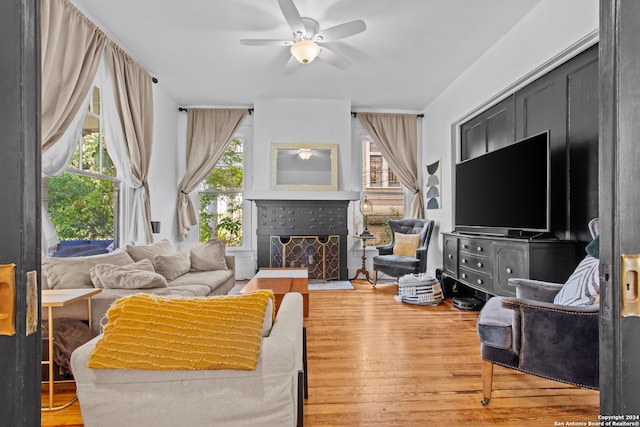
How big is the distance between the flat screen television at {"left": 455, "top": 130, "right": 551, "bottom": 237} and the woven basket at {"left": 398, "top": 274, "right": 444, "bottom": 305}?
2.63ft

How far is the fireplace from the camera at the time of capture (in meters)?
5.37

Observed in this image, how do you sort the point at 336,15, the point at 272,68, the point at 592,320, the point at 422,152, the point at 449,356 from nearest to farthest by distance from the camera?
the point at 592,320, the point at 449,356, the point at 336,15, the point at 272,68, the point at 422,152

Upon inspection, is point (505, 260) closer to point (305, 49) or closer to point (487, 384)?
point (487, 384)

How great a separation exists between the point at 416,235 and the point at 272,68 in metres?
3.03

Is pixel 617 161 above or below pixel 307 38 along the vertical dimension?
below

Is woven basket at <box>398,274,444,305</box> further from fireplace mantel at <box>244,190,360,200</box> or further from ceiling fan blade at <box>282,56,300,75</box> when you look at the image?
→ ceiling fan blade at <box>282,56,300,75</box>

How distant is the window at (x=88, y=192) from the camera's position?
3.03 m

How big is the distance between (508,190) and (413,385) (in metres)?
2.09

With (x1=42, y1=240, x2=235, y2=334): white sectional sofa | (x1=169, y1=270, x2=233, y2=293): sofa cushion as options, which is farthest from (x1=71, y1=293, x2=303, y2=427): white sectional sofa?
(x1=169, y1=270, x2=233, y2=293): sofa cushion

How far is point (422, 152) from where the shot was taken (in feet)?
19.5

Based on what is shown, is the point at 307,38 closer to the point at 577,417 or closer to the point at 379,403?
the point at 379,403

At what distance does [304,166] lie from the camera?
5559 mm

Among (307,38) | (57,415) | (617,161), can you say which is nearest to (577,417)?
(617,161)

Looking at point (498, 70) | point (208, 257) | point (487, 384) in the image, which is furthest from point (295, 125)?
point (487, 384)
